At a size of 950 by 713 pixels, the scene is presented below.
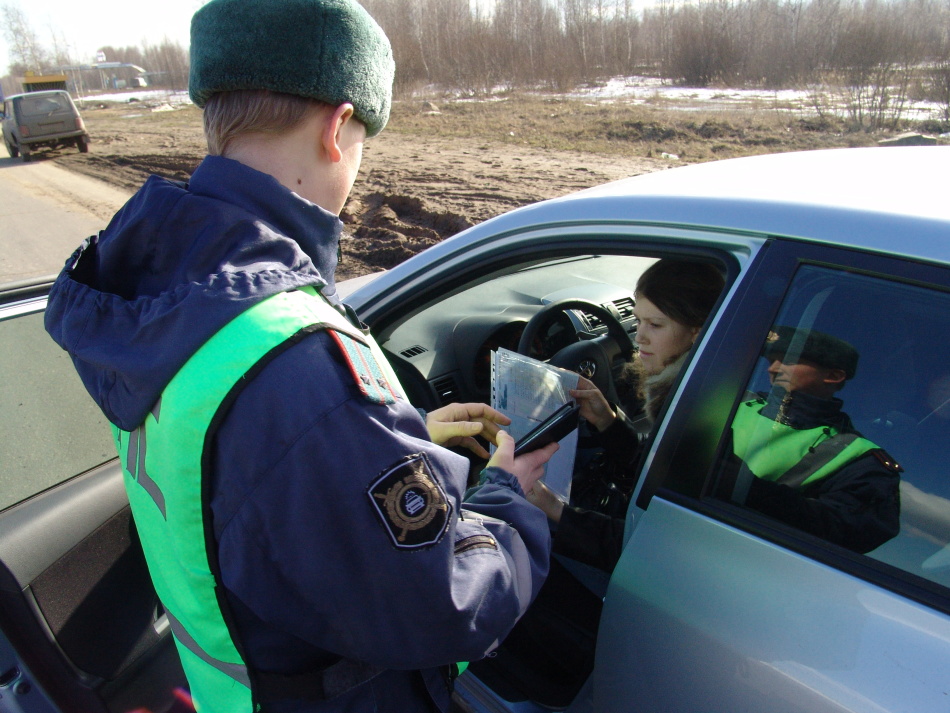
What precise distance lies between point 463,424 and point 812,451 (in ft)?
2.33

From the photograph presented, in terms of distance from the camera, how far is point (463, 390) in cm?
269

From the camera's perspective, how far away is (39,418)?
6.05ft

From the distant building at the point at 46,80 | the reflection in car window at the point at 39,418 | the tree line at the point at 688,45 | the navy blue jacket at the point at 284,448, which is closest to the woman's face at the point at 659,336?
the navy blue jacket at the point at 284,448

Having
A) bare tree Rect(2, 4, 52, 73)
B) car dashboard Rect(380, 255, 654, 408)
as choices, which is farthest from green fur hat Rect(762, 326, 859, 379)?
bare tree Rect(2, 4, 52, 73)

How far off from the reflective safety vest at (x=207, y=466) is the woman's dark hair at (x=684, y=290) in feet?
4.03

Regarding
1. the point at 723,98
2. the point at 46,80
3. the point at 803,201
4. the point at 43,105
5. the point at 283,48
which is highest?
the point at 46,80

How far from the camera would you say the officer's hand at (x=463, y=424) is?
149 centimetres

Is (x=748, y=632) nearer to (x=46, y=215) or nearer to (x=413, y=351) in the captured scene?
(x=413, y=351)

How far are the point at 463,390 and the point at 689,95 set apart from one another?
29.1m

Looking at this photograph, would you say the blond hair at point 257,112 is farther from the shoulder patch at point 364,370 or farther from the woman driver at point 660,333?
the woman driver at point 660,333

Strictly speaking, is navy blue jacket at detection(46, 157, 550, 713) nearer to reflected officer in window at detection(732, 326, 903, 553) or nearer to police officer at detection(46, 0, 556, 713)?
police officer at detection(46, 0, 556, 713)

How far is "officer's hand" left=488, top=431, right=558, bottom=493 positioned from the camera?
4.51 feet

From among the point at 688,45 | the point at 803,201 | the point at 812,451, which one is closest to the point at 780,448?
the point at 812,451

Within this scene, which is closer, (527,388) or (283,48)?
(283,48)
